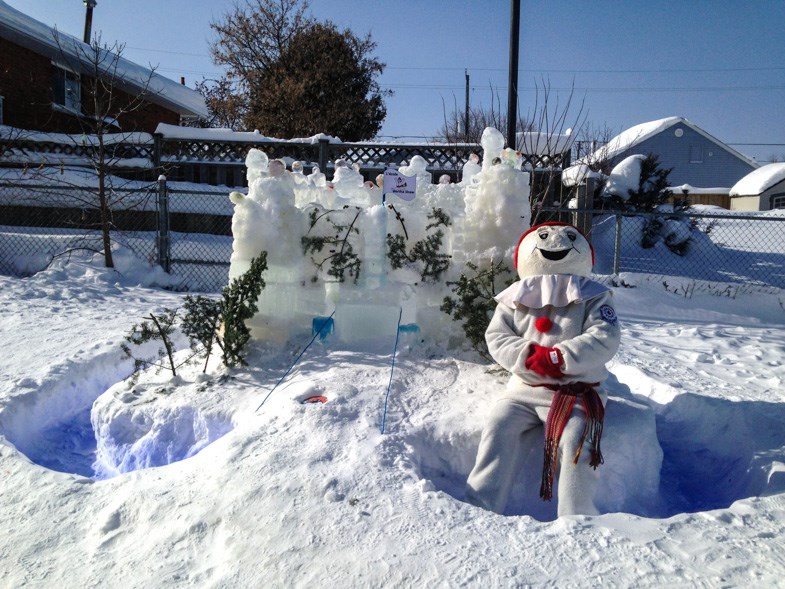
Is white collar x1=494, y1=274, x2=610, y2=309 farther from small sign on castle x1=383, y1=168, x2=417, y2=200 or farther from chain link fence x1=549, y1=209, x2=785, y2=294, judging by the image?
chain link fence x1=549, y1=209, x2=785, y2=294

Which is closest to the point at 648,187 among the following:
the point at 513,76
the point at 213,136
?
the point at 513,76

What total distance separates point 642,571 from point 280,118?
17284 mm

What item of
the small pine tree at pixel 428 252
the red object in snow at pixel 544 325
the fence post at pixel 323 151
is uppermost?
the fence post at pixel 323 151

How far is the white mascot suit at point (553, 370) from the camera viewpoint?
Result: 115 inches

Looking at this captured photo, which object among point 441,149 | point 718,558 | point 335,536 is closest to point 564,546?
point 718,558

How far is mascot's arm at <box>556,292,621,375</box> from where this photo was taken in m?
3.00

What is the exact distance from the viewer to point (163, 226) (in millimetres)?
8891

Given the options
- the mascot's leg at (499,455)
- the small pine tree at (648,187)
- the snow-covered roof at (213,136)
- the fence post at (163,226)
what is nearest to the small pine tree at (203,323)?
the mascot's leg at (499,455)

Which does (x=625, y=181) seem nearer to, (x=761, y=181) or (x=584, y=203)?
(x=584, y=203)

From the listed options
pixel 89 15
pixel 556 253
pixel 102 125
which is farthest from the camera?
pixel 89 15

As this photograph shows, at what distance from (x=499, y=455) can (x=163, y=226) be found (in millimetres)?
7238

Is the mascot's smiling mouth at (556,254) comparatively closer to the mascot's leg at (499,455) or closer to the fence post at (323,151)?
the mascot's leg at (499,455)

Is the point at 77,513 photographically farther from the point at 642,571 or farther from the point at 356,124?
the point at 356,124

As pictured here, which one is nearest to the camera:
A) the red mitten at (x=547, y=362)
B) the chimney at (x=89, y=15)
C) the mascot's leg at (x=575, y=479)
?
the mascot's leg at (x=575, y=479)
